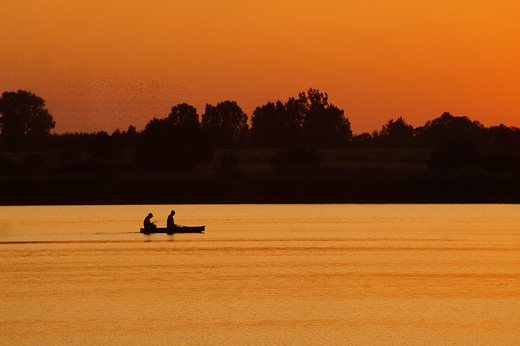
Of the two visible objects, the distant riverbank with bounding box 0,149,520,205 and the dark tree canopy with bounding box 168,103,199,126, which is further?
the dark tree canopy with bounding box 168,103,199,126

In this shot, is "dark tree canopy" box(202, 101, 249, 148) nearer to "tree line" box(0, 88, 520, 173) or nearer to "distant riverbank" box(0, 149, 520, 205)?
"tree line" box(0, 88, 520, 173)

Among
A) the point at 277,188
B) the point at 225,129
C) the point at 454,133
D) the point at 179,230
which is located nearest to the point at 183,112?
the point at 225,129

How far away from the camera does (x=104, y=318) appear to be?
2400 cm

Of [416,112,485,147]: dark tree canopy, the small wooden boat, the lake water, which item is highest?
[416,112,485,147]: dark tree canopy

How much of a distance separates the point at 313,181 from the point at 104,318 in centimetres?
5627

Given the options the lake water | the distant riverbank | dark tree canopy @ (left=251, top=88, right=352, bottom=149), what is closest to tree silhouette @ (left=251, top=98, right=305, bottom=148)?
dark tree canopy @ (left=251, top=88, right=352, bottom=149)

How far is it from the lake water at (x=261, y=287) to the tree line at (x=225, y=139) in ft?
177

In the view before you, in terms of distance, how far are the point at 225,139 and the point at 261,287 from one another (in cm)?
16628

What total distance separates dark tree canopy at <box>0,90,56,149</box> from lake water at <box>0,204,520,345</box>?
372ft

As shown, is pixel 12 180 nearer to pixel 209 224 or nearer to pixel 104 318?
pixel 209 224

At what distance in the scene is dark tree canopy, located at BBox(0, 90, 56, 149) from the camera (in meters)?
166

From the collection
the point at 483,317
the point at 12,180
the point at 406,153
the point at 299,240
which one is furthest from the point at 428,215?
the point at 406,153

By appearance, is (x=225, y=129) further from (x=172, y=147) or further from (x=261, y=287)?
(x=261, y=287)

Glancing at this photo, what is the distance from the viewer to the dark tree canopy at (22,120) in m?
166
